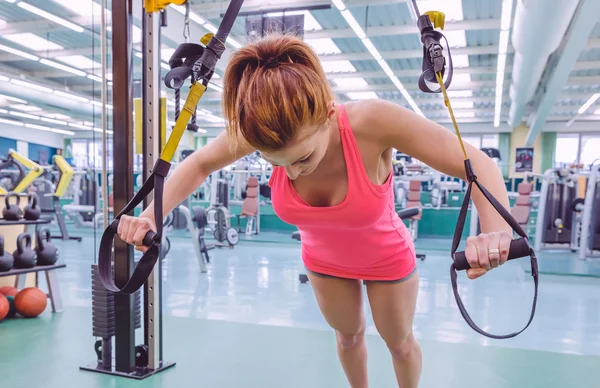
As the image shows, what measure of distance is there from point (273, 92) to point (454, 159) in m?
0.40

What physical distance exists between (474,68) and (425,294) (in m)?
6.87

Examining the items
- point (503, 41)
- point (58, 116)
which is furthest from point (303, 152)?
point (58, 116)

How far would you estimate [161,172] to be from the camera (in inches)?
39.0

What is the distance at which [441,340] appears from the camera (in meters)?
2.73

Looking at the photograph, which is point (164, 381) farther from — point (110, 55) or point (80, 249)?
point (80, 249)

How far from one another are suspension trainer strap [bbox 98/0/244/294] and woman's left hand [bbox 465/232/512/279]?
601 millimetres

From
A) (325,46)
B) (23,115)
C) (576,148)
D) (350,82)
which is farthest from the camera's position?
(576,148)

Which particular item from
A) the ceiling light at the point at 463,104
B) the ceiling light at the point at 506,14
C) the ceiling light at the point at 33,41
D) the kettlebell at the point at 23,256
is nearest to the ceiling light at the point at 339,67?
the ceiling light at the point at 506,14

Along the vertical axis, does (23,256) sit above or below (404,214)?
below

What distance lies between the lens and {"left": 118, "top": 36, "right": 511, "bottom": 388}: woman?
82 centimetres

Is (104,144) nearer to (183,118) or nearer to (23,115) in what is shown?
(183,118)

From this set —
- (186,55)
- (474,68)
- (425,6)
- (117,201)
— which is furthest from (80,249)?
(474,68)

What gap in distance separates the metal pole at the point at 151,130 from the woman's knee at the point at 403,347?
113cm

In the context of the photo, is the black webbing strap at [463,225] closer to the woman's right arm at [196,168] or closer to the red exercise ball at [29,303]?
the woman's right arm at [196,168]
